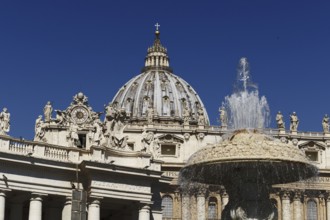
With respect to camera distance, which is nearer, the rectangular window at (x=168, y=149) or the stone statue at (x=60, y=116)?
the stone statue at (x=60, y=116)

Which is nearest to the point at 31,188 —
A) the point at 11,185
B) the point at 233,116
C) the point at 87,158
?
the point at 11,185

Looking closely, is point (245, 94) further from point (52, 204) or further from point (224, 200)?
point (224, 200)

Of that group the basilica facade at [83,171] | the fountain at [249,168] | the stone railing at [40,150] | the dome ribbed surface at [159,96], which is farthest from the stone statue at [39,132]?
the dome ribbed surface at [159,96]

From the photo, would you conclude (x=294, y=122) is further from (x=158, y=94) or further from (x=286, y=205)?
(x=158, y=94)

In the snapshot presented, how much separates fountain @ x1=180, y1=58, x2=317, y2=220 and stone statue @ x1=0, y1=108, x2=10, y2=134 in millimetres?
14203

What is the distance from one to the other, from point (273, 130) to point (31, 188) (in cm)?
4451

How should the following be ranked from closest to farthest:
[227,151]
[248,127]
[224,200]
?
[227,151] < [248,127] < [224,200]

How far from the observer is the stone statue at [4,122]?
36.8m

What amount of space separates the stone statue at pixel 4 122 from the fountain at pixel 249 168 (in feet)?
46.6

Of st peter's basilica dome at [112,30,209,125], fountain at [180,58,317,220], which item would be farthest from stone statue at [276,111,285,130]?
fountain at [180,58,317,220]

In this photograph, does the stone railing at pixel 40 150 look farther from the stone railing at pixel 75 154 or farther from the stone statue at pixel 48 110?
the stone statue at pixel 48 110

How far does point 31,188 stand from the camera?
35.8 meters

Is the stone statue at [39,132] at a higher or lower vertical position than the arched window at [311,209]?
higher

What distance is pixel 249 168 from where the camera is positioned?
79.7 ft
